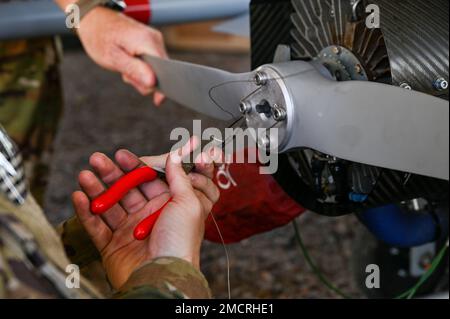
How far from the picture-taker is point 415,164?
0.59 meters

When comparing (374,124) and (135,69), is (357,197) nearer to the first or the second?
(374,124)

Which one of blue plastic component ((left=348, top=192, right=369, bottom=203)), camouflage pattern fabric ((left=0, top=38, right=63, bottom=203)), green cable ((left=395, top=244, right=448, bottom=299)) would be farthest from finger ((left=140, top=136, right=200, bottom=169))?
camouflage pattern fabric ((left=0, top=38, right=63, bottom=203))

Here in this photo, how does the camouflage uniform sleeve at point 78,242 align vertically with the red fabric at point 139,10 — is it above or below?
below

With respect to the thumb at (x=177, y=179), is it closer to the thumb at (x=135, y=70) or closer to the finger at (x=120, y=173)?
the finger at (x=120, y=173)

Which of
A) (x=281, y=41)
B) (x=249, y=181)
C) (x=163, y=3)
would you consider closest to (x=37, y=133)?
(x=163, y=3)

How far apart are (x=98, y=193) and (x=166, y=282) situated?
0.54 feet

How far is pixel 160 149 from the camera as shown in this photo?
34.7 inches

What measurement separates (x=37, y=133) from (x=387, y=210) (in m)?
0.81

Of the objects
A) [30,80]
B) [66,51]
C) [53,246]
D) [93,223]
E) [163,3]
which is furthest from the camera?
[66,51]

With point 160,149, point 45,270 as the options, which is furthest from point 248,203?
point 45,270

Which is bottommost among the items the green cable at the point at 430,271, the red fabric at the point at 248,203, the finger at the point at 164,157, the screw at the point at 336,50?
the green cable at the point at 430,271

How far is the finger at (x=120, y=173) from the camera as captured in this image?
2.22ft

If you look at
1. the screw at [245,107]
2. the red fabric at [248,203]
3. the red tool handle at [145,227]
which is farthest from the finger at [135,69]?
the red tool handle at [145,227]
